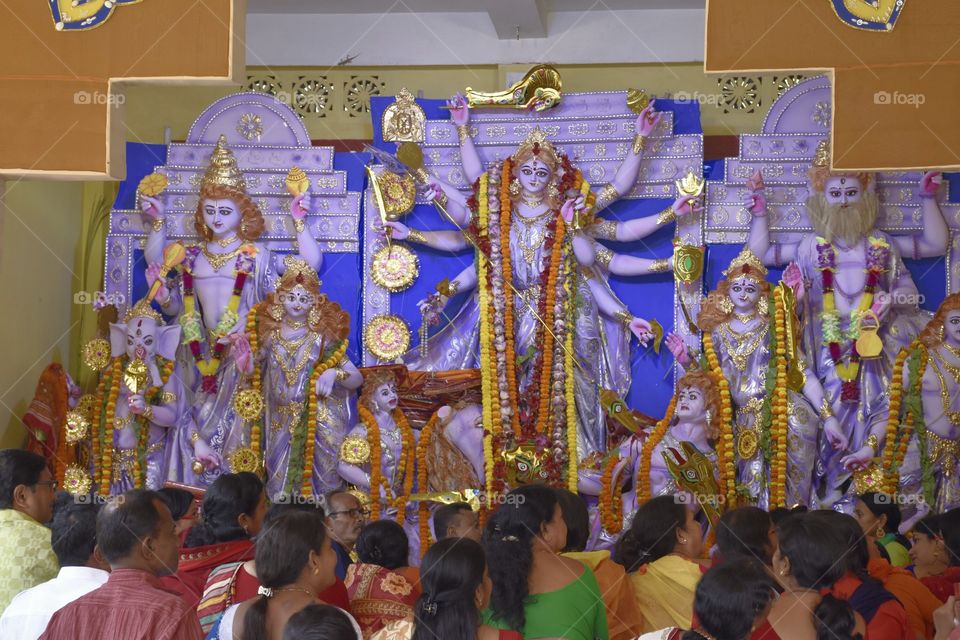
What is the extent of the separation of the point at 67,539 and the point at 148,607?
2.60 feet

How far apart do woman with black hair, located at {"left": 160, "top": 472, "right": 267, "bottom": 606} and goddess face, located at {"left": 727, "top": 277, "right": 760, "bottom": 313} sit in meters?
4.62

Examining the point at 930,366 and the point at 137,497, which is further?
the point at 930,366

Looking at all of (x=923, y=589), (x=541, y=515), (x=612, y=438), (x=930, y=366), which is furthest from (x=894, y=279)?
(x=541, y=515)

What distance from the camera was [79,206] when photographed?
9.66 m

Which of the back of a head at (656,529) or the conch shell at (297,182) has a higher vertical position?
the conch shell at (297,182)

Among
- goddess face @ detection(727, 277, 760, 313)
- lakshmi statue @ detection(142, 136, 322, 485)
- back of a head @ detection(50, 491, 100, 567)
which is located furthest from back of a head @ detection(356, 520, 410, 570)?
goddess face @ detection(727, 277, 760, 313)

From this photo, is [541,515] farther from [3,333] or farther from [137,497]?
[3,333]

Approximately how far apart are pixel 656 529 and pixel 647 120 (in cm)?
451

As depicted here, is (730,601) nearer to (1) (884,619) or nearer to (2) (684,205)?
(1) (884,619)

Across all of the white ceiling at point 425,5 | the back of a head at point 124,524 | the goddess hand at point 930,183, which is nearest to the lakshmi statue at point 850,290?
A: the goddess hand at point 930,183

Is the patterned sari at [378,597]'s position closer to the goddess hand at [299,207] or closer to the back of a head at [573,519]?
the back of a head at [573,519]

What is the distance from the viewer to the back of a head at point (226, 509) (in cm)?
448

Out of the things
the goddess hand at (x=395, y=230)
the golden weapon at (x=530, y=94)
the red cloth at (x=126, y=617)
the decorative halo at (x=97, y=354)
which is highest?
the golden weapon at (x=530, y=94)

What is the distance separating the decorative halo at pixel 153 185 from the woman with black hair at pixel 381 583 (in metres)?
4.98
